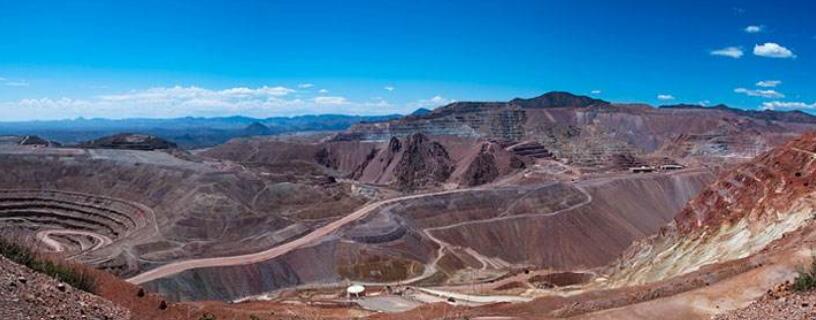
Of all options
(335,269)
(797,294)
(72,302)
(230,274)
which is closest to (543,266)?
(335,269)

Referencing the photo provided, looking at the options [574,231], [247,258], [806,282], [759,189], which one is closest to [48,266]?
[806,282]

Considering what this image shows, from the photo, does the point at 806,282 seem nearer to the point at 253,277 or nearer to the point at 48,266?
the point at 48,266

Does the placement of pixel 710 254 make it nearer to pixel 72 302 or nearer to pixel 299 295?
pixel 299 295

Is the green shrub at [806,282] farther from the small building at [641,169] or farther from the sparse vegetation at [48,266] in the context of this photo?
the small building at [641,169]

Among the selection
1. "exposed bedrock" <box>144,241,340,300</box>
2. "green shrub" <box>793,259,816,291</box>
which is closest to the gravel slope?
"green shrub" <box>793,259,816,291</box>

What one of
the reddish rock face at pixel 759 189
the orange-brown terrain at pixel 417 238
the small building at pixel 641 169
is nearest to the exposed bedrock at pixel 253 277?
the orange-brown terrain at pixel 417 238

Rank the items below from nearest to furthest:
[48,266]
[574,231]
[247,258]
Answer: [48,266], [247,258], [574,231]
